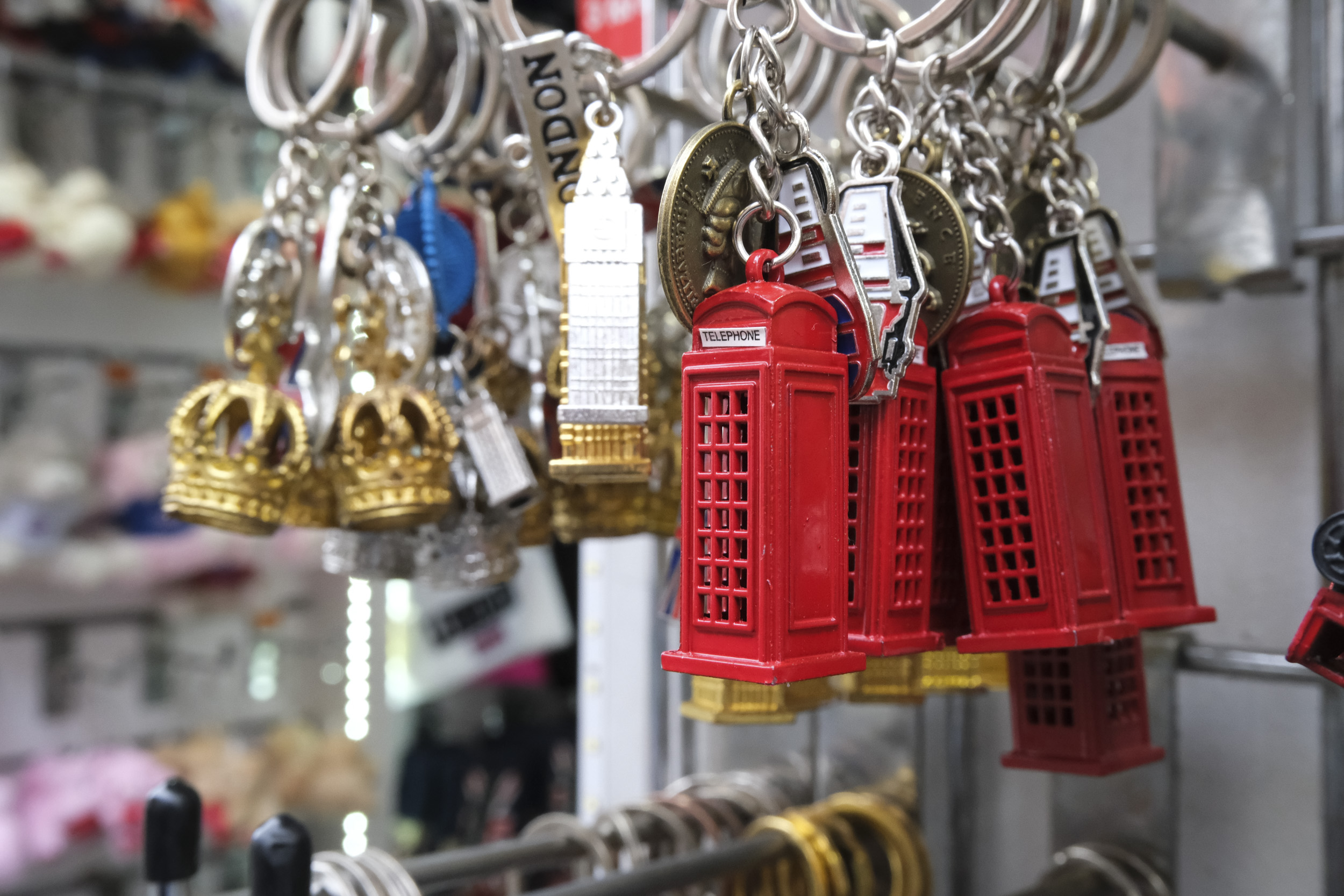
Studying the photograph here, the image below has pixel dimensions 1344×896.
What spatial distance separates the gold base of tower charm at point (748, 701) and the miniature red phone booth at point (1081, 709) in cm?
17

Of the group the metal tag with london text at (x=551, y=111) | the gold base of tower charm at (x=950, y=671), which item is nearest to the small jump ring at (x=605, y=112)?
the metal tag with london text at (x=551, y=111)

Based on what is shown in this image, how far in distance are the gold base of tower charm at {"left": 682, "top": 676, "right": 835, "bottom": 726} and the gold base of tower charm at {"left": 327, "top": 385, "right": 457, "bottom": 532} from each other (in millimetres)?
259

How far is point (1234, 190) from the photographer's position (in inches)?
41.2

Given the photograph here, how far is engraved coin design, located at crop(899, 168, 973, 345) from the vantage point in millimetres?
662

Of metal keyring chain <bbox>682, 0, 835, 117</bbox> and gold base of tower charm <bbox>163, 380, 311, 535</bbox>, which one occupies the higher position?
metal keyring chain <bbox>682, 0, 835, 117</bbox>

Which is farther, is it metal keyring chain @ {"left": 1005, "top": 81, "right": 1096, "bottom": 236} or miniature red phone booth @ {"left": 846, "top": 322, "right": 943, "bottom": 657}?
metal keyring chain @ {"left": 1005, "top": 81, "right": 1096, "bottom": 236}

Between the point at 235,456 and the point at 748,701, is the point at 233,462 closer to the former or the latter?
the point at 235,456

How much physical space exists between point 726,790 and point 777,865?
19cm

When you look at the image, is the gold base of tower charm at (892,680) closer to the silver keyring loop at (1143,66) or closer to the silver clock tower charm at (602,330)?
the silver clock tower charm at (602,330)

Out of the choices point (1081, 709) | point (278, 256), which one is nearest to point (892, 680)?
point (1081, 709)

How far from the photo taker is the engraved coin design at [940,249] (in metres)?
0.66

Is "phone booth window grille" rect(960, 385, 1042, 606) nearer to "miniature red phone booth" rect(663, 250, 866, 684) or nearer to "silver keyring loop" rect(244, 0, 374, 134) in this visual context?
"miniature red phone booth" rect(663, 250, 866, 684)

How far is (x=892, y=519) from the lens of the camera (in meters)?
0.62

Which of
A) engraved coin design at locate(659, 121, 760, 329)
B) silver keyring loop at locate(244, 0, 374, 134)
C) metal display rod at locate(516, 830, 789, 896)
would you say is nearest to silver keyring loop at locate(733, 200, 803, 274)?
engraved coin design at locate(659, 121, 760, 329)
